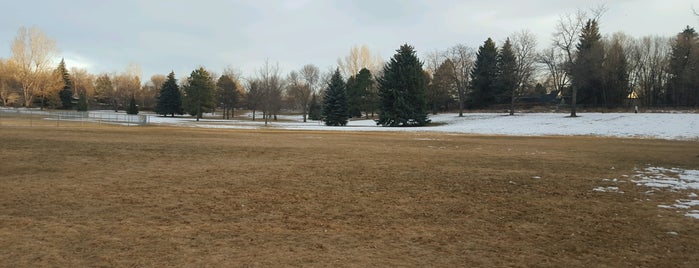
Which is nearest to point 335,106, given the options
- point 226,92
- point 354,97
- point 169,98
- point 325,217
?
point 354,97

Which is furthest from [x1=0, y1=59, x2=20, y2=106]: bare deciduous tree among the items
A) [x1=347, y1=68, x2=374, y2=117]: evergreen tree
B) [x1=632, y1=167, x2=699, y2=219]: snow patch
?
[x1=632, y1=167, x2=699, y2=219]: snow patch

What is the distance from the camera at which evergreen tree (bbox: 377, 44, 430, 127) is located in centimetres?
5156

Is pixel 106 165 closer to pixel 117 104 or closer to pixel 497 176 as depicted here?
pixel 497 176

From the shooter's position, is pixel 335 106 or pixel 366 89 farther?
pixel 366 89

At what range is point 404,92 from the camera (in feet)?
169

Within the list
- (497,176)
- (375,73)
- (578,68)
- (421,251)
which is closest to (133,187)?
(421,251)

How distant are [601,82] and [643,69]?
10213 millimetres

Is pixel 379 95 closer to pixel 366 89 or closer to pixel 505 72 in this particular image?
pixel 505 72

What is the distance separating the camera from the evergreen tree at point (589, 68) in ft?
161

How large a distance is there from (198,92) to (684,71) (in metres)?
75.4

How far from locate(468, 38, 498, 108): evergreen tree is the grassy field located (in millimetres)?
58771

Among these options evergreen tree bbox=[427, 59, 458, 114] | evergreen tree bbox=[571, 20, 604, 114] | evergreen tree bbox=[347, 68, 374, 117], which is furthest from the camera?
evergreen tree bbox=[347, 68, 374, 117]

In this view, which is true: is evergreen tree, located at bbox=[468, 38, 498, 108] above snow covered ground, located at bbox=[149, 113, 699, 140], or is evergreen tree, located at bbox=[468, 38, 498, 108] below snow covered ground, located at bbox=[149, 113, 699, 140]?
above

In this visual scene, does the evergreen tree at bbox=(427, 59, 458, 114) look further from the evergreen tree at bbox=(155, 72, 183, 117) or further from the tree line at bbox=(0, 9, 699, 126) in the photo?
the evergreen tree at bbox=(155, 72, 183, 117)
